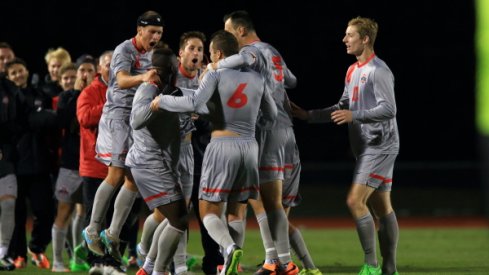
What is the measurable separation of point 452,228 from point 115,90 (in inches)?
434

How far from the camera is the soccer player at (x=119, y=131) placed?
8.07 metres

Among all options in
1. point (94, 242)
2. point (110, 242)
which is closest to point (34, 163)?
point (94, 242)

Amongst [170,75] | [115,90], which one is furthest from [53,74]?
[170,75]

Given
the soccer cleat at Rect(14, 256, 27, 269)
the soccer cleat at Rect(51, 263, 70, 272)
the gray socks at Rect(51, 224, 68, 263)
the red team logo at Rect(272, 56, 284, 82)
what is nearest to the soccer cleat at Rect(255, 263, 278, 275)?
the red team logo at Rect(272, 56, 284, 82)

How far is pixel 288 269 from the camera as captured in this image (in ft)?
25.5

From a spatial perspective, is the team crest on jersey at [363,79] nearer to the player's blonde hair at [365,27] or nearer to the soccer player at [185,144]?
the player's blonde hair at [365,27]

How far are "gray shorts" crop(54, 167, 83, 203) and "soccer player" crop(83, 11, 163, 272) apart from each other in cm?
178

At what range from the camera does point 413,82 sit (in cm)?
2909

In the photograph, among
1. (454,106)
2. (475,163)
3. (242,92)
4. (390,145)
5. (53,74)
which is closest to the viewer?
(242,92)

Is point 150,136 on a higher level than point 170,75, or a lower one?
lower

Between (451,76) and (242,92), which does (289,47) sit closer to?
(451,76)

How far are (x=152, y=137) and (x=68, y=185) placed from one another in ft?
9.66

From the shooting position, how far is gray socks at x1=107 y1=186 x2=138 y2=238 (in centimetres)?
807

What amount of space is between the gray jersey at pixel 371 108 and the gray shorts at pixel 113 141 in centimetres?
169
